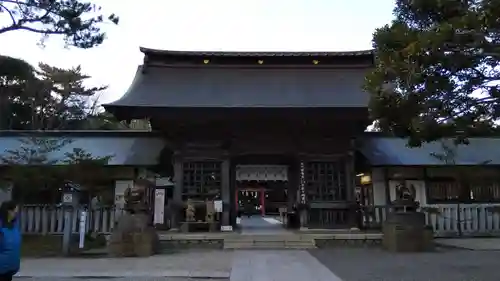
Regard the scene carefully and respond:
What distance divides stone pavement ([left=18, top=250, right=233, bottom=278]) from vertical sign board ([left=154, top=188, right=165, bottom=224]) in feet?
18.6

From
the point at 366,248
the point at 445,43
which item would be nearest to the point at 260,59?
the point at 366,248

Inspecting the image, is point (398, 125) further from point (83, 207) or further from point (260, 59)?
point (260, 59)

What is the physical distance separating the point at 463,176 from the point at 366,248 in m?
5.37

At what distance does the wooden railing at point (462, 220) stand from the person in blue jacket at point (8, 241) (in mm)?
13197

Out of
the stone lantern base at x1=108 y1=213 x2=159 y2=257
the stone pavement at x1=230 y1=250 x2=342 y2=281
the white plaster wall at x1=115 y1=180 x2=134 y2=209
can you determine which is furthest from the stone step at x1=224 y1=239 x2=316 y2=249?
the white plaster wall at x1=115 y1=180 x2=134 y2=209

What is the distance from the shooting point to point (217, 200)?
1561 centimetres

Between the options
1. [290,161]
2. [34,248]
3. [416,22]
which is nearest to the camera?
[416,22]

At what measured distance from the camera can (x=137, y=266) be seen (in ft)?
32.1

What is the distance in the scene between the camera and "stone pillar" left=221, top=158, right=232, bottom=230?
15594 millimetres

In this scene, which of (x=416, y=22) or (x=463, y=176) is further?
(x=463, y=176)

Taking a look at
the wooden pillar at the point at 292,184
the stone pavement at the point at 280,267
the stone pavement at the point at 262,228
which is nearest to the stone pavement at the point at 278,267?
the stone pavement at the point at 280,267

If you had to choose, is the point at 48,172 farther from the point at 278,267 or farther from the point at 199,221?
the point at 278,267

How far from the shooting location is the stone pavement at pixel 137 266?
8.61m

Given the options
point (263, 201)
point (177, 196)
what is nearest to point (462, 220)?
point (177, 196)
